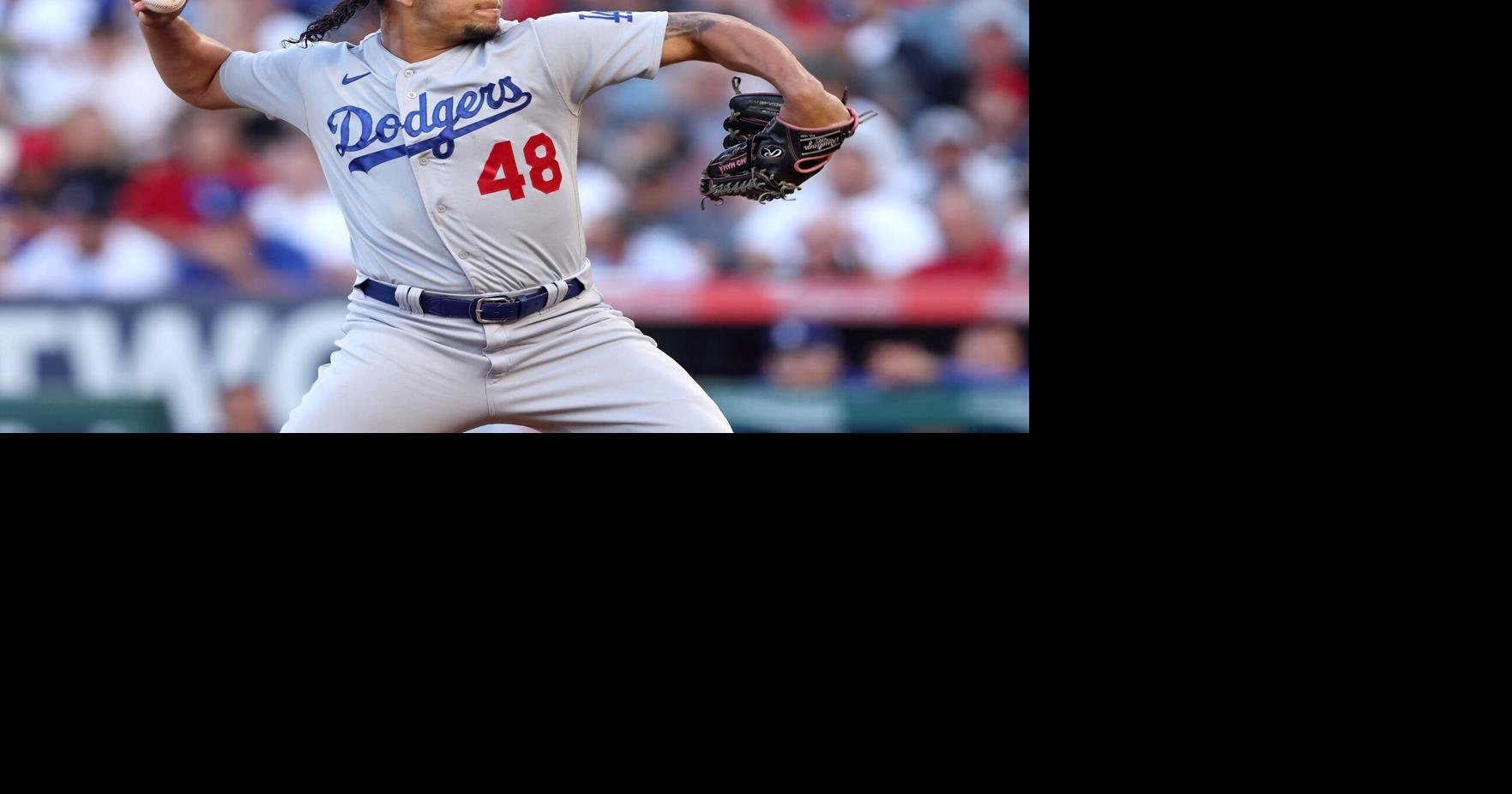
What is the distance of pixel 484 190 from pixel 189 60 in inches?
28.1

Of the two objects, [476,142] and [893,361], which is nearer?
[476,142]

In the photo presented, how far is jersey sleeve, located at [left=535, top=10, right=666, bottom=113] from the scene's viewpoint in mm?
2799

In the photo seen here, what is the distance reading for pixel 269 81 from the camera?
9.72ft

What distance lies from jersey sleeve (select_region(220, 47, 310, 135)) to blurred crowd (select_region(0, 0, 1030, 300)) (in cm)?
175

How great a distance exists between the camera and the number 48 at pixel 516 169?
9.30 feet

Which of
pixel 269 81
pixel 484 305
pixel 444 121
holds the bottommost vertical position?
pixel 484 305

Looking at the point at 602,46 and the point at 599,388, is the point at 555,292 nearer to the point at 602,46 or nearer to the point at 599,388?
the point at 599,388

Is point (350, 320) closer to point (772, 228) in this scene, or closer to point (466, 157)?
point (466, 157)

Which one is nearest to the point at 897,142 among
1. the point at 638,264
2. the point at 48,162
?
the point at 638,264

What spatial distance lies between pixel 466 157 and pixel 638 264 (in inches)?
80.4

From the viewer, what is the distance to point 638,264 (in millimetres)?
4867

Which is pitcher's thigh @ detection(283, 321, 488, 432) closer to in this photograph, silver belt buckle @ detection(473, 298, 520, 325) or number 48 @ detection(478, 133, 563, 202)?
silver belt buckle @ detection(473, 298, 520, 325)

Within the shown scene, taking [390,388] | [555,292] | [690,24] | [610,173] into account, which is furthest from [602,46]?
[610,173]

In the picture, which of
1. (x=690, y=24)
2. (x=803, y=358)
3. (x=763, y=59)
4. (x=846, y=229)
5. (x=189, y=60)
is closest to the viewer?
(x=763, y=59)
